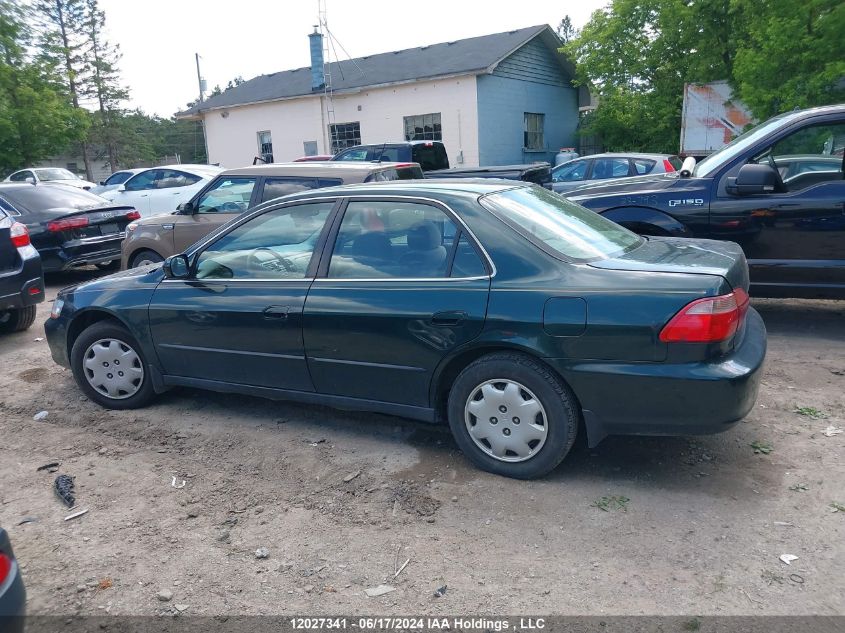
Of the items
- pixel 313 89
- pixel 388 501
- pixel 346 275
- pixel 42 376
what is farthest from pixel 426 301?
pixel 313 89

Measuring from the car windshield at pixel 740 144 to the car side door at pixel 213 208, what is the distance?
452 centimetres

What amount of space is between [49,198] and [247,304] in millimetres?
7161

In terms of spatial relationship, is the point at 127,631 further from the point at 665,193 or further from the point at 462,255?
the point at 665,193

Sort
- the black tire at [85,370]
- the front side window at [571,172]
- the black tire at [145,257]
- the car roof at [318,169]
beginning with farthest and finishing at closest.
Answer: the front side window at [571,172] < the black tire at [145,257] < the car roof at [318,169] < the black tire at [85,370]

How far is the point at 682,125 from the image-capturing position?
2170 cm

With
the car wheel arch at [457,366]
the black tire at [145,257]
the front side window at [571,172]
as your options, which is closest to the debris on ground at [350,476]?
the car wheel arch at [457,366]

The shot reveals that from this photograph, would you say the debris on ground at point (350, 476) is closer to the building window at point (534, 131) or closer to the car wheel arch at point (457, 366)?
the car wheel arch at point (457, 366)

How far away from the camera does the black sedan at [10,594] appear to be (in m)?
2.24

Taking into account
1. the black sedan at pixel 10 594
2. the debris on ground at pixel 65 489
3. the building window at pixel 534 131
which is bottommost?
the debris on ground at pixel 65 489

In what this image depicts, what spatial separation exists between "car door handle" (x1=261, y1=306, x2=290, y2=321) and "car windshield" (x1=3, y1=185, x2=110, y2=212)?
22.9ft

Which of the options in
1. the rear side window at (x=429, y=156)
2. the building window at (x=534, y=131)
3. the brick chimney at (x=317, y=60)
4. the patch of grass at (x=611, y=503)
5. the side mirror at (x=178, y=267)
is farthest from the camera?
the building window at (x=534, y=131)

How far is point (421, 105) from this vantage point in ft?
76.5

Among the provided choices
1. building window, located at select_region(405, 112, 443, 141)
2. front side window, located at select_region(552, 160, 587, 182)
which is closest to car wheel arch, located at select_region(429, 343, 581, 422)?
front side window, located at select_region(552, 160, 587, 182)

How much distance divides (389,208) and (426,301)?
0.69m
